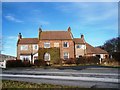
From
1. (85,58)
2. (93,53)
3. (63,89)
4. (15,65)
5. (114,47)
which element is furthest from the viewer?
(114,47)

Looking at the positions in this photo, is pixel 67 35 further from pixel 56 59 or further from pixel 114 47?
pixel 114 47

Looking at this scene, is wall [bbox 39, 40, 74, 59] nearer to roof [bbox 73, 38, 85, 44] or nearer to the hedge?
the hedge

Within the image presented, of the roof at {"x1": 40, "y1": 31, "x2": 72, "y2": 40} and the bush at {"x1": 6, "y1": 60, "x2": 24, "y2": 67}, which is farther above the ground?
the roof at {"x1": 40, "y1": 31, "x2": 72, "y2": 40}

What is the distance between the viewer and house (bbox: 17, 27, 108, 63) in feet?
167

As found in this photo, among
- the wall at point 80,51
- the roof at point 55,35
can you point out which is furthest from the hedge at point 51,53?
the wall at point 80,51

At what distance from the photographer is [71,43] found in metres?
52.1

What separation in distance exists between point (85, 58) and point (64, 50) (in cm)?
808

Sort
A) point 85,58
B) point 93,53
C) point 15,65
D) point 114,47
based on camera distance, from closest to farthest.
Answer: point 15,65, point 85,58, point 93,53, point 114,47

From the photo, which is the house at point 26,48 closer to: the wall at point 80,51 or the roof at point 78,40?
the roof at point 78,40

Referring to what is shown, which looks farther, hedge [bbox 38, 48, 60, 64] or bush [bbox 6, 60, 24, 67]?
hedge [bbox 38, 48, 60, 64]

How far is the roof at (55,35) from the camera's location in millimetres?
51750

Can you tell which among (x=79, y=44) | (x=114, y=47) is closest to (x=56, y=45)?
(x=79, y=44)

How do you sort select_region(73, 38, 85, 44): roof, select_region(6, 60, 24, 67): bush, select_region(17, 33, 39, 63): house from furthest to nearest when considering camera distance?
select_region(73, 38, 85, 44): roof
select_region(17, 33, 39, 63): house
select_region(6, 60, 24, 67): bush

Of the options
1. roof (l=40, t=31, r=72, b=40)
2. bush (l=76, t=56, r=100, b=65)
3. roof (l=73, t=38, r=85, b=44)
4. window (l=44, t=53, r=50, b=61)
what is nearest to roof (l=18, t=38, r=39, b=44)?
roof (l=40, t=31, r=72, b=40)
